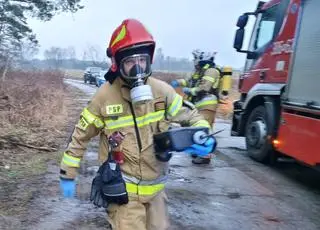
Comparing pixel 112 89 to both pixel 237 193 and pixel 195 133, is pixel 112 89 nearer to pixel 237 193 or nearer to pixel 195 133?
pixel 195 133

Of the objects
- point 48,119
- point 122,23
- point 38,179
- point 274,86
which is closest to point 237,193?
point 274,86

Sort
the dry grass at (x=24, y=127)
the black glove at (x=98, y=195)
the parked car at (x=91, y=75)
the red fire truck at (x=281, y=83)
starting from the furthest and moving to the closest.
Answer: the parked car at (x=91, y=75) < the dry grass at (x=24, y=127) < the red fire truck at (x=281, y=83) < the black glove at (x=98, y=195)

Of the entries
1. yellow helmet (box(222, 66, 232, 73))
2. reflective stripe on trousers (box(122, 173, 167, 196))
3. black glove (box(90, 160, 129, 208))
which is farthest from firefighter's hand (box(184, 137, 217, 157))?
yellow helmet (box(222, 66, 232, 73))

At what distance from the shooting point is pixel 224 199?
548cm

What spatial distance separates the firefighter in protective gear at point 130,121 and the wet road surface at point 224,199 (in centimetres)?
161

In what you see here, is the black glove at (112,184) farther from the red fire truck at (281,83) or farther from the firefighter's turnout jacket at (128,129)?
the red fire truck at (281,83)

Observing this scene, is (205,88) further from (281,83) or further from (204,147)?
(204,147)

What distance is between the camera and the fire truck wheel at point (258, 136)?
7.33m

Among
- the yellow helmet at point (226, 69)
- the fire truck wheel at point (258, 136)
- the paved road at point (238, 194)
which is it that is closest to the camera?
the paved road at point (238, 194)

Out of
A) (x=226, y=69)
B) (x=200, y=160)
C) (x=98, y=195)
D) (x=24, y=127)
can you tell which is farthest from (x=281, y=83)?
(x=24, y=127)

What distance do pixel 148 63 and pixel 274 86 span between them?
470cm

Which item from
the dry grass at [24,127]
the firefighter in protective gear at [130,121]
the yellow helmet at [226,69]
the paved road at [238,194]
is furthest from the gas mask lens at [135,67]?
the yellow helmet at [226,69]

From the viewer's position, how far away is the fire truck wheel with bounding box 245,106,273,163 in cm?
733

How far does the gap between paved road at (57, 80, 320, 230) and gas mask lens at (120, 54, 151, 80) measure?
208 centimetres
